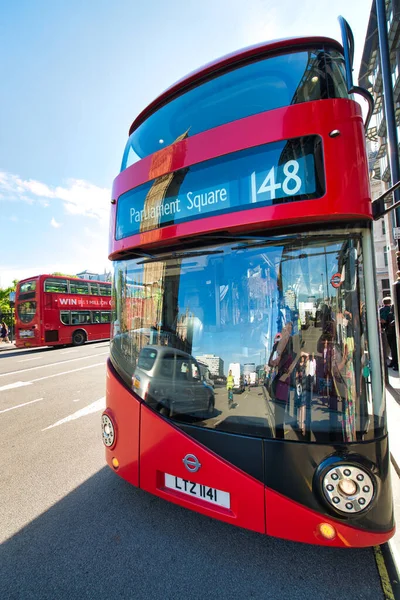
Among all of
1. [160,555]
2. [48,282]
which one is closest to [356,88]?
[160,555]

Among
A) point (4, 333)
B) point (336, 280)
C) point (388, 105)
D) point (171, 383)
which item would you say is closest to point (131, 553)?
point (171, 383)

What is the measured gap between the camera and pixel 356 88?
2.01 meters

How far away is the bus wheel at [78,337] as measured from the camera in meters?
18.1

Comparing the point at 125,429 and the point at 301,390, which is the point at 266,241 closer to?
the point at 301,390

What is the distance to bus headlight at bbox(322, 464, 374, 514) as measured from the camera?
6.07 feet

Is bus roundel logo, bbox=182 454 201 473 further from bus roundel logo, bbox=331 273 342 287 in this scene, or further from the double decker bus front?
the double decker bus front

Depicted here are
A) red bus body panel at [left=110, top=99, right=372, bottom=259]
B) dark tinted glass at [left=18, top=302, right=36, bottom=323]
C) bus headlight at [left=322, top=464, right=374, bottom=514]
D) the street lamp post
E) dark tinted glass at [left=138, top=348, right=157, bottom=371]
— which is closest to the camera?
bus headlight at [left=322, top=464, right=374, bottom=514]

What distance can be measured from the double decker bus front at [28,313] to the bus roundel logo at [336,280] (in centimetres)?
1670

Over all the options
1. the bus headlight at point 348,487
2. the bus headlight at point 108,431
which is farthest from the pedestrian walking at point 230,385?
the bus headlight at point 108,431

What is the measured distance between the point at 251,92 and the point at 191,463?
2912 mm

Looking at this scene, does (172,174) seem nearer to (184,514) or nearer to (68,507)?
(184,514)

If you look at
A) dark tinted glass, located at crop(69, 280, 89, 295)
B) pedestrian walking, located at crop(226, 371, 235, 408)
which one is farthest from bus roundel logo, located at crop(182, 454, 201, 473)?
dark tinted glass, located at crop(69, 280, 89, 295)

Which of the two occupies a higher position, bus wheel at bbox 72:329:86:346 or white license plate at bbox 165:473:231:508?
bus wheel at bbox 72:329:86:346

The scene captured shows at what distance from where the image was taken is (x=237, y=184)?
7.38ft
